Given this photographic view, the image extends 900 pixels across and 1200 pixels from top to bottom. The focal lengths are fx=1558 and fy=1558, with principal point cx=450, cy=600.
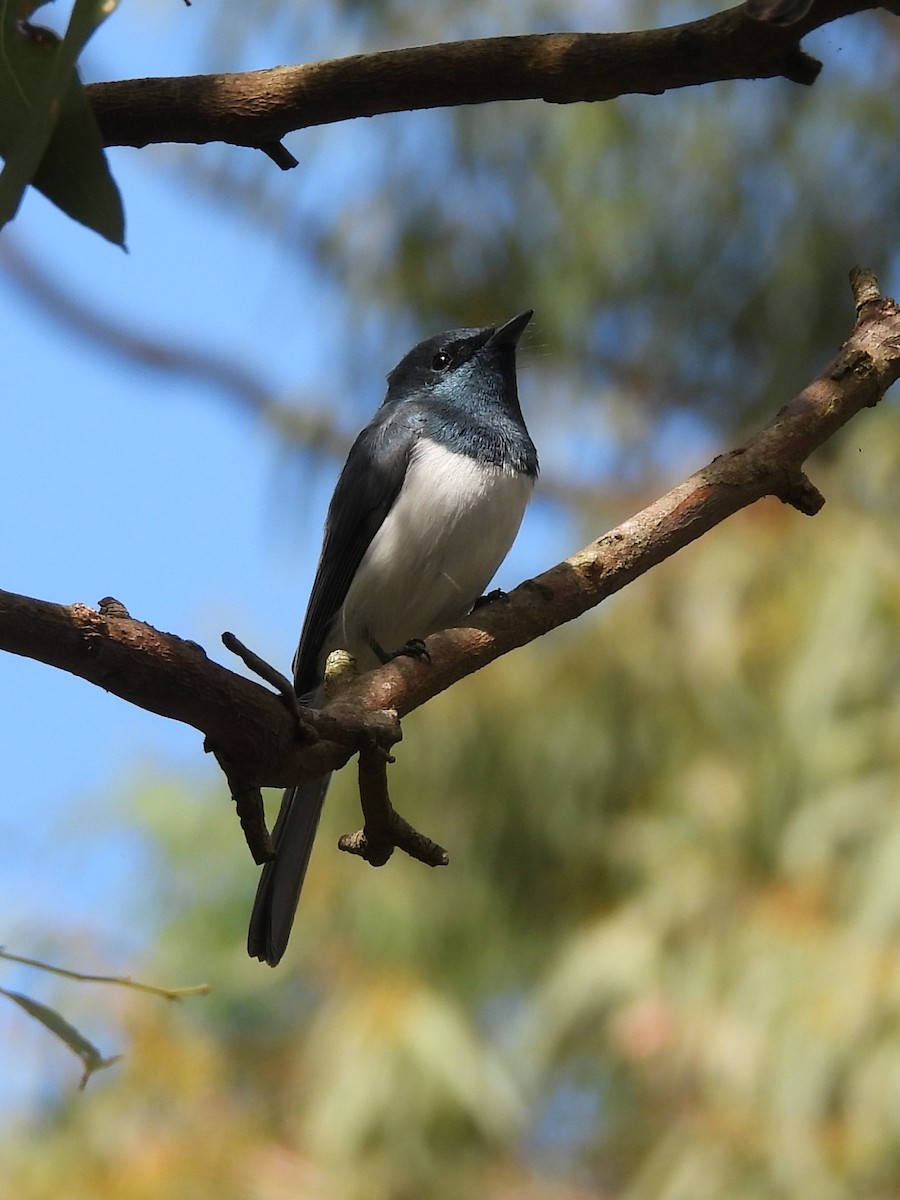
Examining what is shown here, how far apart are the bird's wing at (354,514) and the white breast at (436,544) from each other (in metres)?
0.05

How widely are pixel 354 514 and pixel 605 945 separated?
2062mm

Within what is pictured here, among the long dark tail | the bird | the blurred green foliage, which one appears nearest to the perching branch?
the long dark tail

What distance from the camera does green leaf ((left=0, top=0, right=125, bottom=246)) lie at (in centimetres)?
106

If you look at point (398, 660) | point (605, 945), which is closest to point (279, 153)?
point (398, 660)

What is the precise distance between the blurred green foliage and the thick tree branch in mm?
2932

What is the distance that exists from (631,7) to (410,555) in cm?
365

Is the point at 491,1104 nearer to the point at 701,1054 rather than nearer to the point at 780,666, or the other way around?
the point at 701,1054

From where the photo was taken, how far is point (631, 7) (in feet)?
19.0

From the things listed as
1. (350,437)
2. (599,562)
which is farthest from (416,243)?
(599,562)

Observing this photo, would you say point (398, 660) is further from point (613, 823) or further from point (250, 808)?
point (613, 823)

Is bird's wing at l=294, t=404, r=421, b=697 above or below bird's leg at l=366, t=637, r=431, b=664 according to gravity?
above

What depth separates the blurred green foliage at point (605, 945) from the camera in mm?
4133

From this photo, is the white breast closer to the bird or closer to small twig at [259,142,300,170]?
the bird

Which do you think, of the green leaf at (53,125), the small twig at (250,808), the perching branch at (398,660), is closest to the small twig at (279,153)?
the green leaf at (53,125)
